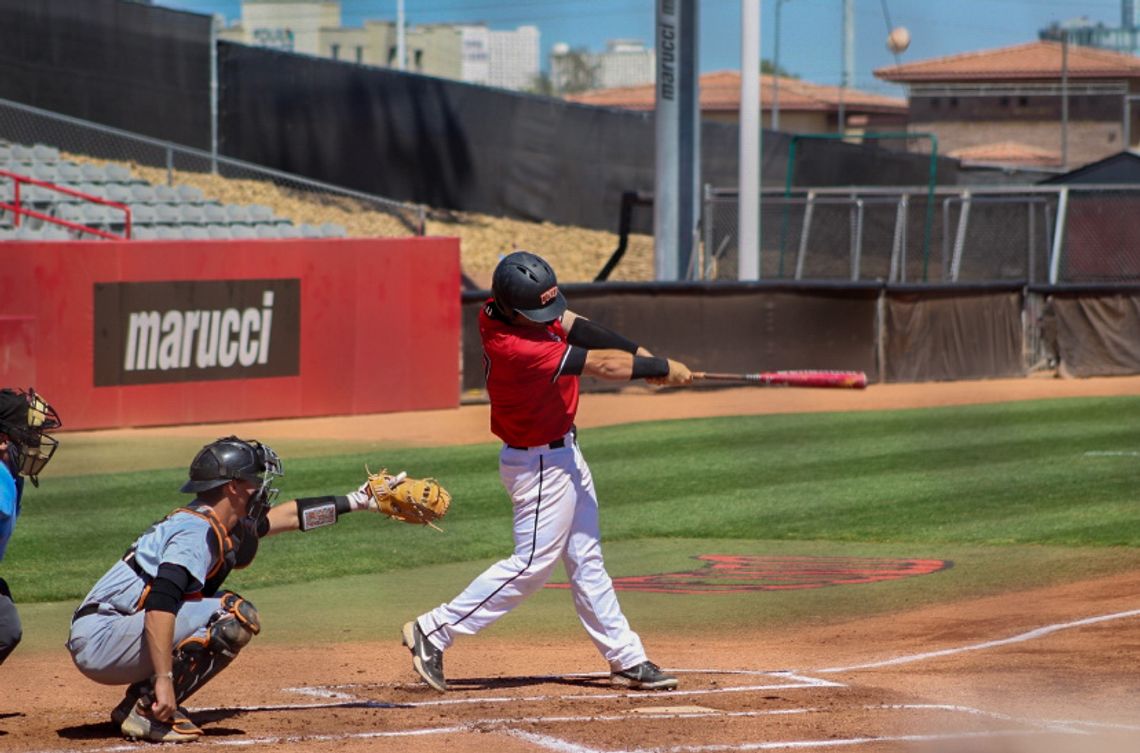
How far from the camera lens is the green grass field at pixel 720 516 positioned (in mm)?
9656

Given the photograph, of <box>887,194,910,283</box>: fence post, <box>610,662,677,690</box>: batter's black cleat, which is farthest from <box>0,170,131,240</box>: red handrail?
<box>610,662,677,690</box>: batter's black cleat

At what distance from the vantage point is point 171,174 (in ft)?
85.6

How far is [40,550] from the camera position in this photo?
10.8 meters

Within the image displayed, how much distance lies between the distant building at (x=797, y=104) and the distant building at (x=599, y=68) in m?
47.0

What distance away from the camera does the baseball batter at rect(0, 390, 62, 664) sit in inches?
227

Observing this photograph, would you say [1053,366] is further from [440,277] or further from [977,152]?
[977,152]

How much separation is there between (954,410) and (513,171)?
17773mm

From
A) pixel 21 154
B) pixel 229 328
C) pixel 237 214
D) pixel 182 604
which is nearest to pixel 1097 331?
pixel 229 328

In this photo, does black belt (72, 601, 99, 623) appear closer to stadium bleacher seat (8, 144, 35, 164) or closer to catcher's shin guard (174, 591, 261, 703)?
catcher's shin guard (174, 591, 261, 703)

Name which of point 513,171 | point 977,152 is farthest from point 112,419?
point 977,152

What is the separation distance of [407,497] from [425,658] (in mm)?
934

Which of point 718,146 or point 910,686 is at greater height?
point 718,146

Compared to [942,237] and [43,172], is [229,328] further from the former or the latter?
[942,237]

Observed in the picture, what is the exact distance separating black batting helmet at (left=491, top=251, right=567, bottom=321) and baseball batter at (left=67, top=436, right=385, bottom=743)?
1313 millimetres
